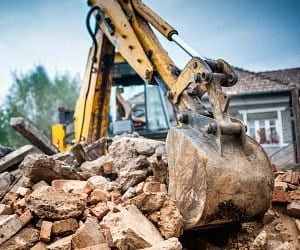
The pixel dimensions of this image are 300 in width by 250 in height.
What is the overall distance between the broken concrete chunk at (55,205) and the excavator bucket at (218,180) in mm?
692

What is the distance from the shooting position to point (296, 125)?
515cm

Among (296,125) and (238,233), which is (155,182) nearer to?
(238,233)

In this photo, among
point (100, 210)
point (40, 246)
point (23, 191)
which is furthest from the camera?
point (23, 191)

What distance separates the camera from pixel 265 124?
14242 mm

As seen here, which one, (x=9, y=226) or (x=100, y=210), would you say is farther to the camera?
(x=100, y=210)

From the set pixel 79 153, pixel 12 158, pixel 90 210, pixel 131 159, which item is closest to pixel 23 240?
pixel 90 210

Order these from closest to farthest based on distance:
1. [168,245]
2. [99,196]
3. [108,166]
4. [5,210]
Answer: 1. [168,245]
2. [5,210]
3. [99,196]
4. [108,166]

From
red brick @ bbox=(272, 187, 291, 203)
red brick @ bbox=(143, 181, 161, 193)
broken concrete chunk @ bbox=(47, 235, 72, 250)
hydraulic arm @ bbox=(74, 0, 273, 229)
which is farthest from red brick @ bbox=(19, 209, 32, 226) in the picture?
red brick @ bbox=(272, 187, 291, 203)

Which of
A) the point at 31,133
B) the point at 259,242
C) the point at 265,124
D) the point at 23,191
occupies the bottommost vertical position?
the point at 259,242

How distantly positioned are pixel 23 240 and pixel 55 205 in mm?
299

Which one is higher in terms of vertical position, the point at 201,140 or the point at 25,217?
the point at 201,140

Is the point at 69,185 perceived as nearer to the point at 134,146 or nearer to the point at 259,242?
the point at 134,146

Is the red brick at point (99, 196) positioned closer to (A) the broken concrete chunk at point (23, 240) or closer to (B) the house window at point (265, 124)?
(A) the broken concrete chunk at point (23, 240)

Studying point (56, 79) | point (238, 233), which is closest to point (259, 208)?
point (238, 233)
